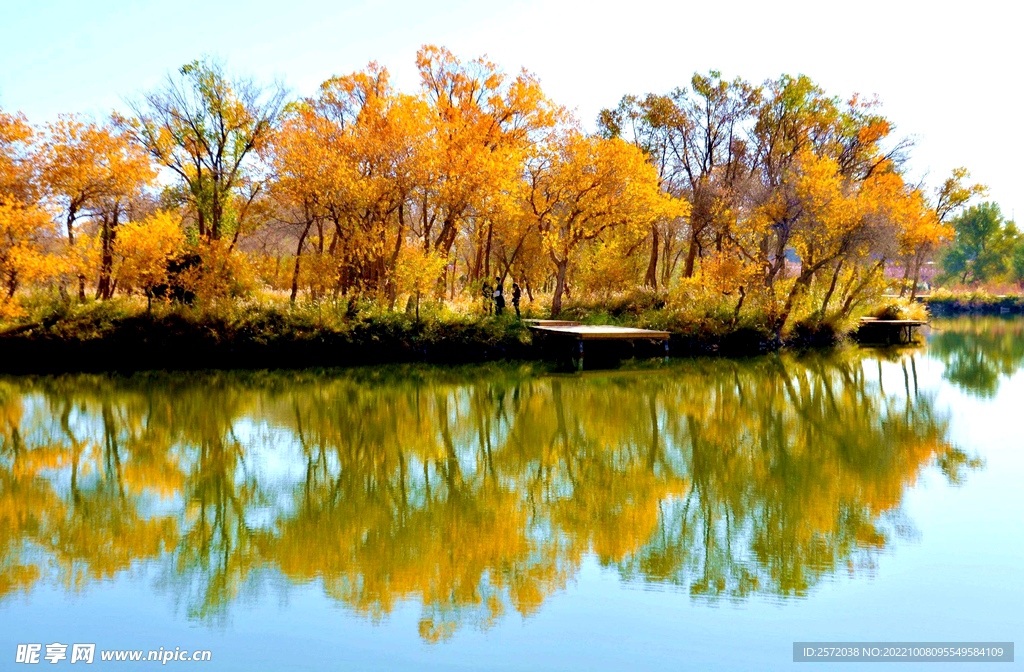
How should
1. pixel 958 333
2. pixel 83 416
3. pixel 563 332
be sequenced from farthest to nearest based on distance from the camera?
pixel 958 333 < pixel 563 332 < pixel 83 416

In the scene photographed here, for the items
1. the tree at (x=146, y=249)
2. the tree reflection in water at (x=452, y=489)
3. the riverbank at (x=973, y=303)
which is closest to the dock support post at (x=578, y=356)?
the tree reflection in water at (x=452, y=489)

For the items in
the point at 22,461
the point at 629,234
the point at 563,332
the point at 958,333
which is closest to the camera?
the point at 22,461

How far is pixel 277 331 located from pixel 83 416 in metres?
8.58

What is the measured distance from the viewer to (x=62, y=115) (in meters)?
22.8

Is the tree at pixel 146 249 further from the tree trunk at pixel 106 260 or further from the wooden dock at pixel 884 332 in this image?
the wooden dock at pixel 884 332

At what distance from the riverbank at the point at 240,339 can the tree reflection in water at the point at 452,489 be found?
525cm

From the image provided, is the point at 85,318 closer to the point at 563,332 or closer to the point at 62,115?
the point at 62,115

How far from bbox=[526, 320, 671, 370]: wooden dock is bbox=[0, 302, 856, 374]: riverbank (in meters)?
0.79

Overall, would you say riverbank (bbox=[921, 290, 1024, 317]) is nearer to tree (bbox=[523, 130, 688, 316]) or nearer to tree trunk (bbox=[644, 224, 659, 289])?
tree trunk (bbox=[644, 224, 659, 289])

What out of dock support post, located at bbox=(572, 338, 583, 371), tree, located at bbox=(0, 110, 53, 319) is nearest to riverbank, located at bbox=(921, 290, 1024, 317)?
dock support post, located at bbox=(572, 338, 583, 371)

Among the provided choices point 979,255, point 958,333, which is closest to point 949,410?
point 958,333

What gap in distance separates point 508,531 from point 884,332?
3035 centimetres

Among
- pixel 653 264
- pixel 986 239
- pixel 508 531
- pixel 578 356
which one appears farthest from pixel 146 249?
pixel 986 239

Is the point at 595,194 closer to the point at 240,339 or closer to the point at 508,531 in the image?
the point at 240,339
